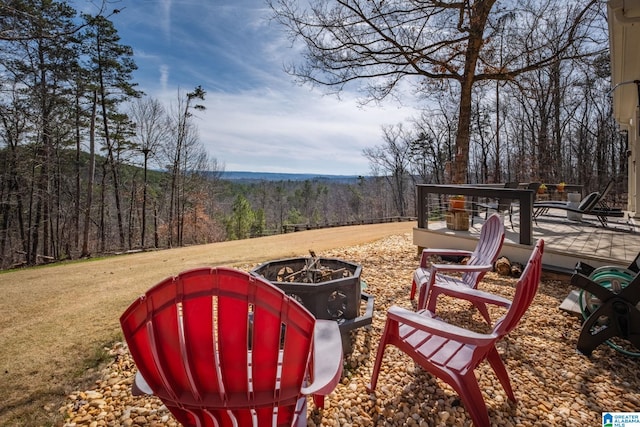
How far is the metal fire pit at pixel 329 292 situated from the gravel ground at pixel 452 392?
0.26 m

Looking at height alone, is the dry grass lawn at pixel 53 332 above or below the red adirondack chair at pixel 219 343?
below

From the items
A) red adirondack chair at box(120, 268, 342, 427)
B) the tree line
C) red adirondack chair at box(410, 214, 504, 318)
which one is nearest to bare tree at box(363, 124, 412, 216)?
the tree line

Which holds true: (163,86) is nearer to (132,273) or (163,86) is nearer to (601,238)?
(132,273)

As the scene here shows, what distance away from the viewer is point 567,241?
16.7ft

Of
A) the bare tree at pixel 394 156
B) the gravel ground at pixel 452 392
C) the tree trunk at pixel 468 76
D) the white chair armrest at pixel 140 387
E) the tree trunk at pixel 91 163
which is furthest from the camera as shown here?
the bare tree at pixel 394 156

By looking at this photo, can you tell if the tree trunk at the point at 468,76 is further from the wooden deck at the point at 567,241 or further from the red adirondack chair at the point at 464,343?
the red adirondack chair at the point at 464,343

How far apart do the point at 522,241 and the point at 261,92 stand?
1173 centimetres

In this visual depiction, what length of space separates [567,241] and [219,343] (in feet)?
19.3

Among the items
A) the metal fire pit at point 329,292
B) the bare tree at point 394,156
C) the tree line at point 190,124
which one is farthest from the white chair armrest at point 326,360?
the bare tree at point 394,156

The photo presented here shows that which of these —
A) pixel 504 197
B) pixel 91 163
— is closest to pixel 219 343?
pixel 504 197

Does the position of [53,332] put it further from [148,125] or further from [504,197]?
[148,125]

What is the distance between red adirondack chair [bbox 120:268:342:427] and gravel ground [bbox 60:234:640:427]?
36.6 inches

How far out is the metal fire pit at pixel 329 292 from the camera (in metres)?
2.49

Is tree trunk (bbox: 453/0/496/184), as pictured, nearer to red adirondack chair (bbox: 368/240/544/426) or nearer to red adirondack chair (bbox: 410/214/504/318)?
red adirondack chair (bbox: 410/214/504/318)
